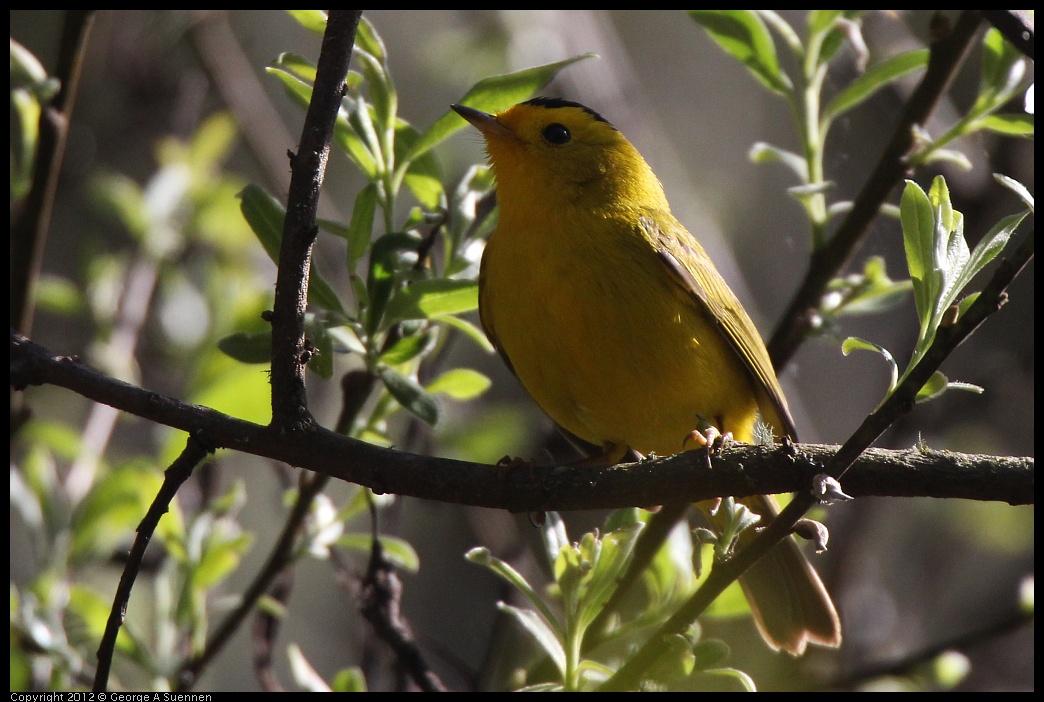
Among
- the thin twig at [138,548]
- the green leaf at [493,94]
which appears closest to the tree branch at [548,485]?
the thin twig at [138,548]

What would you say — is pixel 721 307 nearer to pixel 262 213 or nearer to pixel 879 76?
pixel 879 76

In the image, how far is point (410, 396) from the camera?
2.53 m

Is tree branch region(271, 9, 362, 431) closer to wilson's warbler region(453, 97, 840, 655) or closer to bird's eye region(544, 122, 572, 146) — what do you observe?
wilson's warbler region(453, 97, 840, 655)

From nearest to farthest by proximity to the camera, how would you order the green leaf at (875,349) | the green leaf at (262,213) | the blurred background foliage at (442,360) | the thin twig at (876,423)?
the thin twig at (876,423) < the green leaf at (875,349) < the green leaf at (262,213) < the blurred background foliage at (442,360)

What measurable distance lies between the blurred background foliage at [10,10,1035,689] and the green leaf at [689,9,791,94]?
0.66m

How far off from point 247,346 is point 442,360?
4.90 ft

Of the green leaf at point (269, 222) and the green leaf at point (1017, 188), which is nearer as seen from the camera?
the green leaf at point (1017, 188)

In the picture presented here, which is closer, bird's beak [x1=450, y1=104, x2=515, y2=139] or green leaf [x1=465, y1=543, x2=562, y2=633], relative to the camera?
green leaf [x1=465, y1=543, x2=562, y2=633]

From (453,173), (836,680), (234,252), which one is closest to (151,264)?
(234,252)

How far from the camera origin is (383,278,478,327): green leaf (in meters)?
2.54

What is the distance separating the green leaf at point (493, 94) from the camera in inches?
102

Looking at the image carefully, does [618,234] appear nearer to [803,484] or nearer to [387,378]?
[387,378]

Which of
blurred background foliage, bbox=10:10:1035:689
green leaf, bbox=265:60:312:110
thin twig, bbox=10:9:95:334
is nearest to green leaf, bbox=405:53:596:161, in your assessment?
green leaf, bbox=265:60:312:110

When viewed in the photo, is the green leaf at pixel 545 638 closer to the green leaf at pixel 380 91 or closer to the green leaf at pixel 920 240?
the green leaf at pixel 920 240
